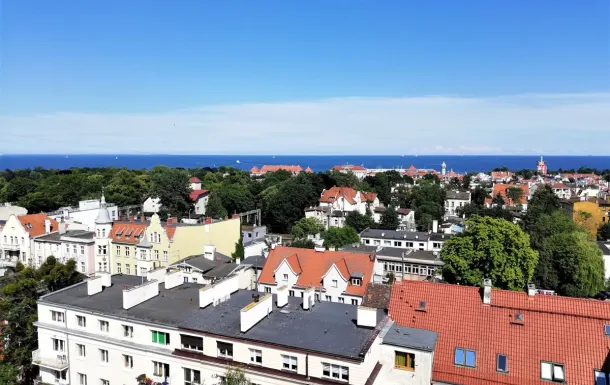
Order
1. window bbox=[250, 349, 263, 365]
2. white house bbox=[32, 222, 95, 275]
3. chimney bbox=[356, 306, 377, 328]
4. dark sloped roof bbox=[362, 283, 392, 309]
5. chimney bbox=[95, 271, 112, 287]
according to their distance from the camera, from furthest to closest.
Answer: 1. white house bbox=[32, 222, 95, 275]
2. dark sloped roof bbox=[362, 283, 392, 309]
3. chimney bbox=[95, 271, 112, 287]
4. chimney bbox=[356, 306, 377, 328]
5. window bbox=[250, 349, 263, 365]

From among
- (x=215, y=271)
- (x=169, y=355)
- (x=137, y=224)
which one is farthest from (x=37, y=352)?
(x=137, y=224)

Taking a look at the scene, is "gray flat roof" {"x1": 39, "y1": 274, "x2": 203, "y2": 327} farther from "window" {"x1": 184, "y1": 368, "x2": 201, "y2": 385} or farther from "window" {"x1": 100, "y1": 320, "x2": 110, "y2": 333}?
"window" {"x1": 184, "y1": 368, "x2": 201, "y2": 385}

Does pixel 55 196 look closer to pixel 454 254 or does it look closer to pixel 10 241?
pixel 10 241

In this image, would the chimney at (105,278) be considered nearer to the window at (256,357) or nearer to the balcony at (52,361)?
the balcony at (52,361)

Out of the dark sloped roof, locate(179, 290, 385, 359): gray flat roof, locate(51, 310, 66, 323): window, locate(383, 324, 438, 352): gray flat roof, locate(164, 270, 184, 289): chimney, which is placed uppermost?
locate(164, 270, 184, 289): chimney

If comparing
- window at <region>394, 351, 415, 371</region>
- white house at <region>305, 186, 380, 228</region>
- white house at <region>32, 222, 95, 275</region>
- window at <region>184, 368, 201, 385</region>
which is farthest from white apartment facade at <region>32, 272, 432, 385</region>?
white house at <region>305, 186, 380, 228</region>
